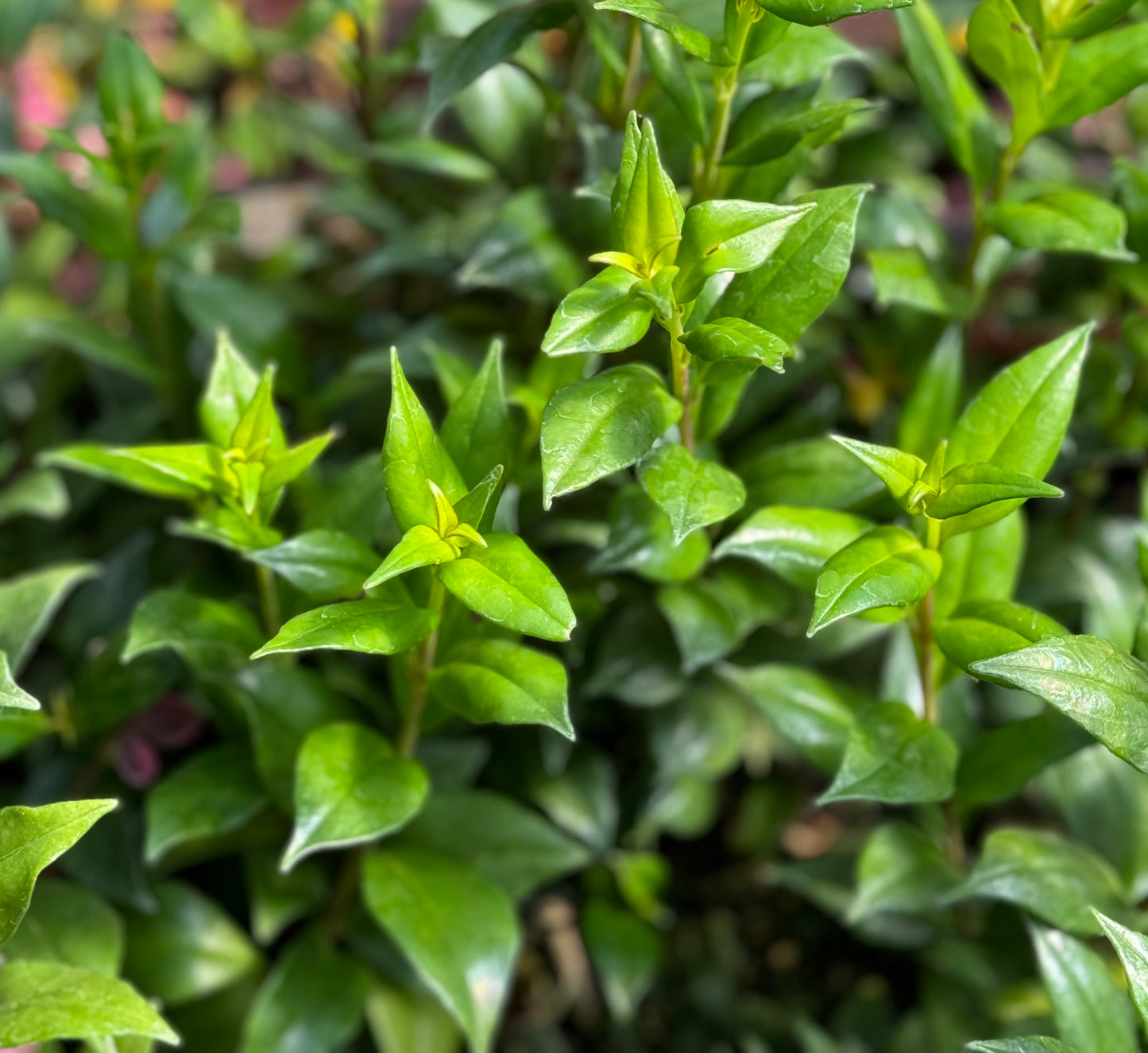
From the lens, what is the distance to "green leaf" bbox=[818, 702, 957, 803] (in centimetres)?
78

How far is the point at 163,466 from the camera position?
30.8 inches

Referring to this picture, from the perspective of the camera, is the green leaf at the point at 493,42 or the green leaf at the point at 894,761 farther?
the green leaf at the point at 493,42

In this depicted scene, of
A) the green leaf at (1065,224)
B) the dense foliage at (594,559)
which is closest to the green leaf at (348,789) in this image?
the dense foliage at (594,559)

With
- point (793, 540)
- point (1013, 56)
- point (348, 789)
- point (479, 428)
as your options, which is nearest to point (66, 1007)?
point (348, 789)

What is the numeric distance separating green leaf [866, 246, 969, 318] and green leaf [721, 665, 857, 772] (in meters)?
0.32

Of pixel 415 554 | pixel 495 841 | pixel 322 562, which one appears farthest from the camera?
pixel 495 841

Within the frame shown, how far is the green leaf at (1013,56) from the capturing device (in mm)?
799

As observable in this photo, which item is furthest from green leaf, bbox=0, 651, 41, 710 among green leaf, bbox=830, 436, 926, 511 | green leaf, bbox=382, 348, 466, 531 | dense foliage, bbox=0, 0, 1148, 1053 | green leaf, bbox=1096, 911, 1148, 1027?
green leaf, bbox=1096, 911, 1148, 1027

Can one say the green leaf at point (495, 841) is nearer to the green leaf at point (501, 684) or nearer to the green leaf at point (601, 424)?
the green leaf at point (501, 684)

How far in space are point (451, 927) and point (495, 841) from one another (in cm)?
12

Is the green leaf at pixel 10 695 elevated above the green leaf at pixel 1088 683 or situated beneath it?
elevated above

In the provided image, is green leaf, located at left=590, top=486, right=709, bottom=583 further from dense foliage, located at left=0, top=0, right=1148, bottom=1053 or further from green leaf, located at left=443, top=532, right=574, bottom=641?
green leaf, located at left=443, top=532, right=574, bottom=641

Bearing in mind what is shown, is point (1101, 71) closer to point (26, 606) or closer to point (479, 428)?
point (479, 428)

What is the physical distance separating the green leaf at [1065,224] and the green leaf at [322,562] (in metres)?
0.56
